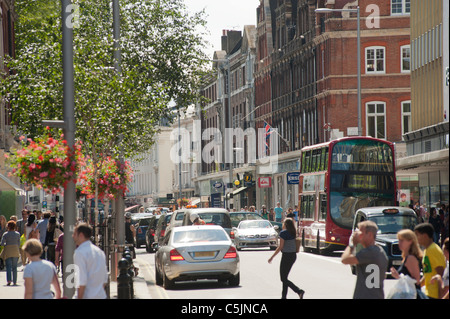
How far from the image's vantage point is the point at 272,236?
39625 millimetres

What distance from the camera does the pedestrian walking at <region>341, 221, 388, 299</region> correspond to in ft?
36.3

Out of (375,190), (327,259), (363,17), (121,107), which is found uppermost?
(363,17)

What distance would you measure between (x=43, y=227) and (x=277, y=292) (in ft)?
32.4

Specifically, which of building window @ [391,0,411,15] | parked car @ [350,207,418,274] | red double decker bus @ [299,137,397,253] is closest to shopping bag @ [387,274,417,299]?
parked car @ [350,207,418,274]

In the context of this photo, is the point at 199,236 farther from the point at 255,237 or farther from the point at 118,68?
the point at 255,237

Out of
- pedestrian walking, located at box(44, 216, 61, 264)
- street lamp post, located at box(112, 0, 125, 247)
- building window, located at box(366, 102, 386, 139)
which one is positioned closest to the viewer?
street lamp post, located at box(112, 0, 125, 247)

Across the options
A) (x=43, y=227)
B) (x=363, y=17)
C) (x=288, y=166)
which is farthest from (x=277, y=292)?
(x=288, y=166)

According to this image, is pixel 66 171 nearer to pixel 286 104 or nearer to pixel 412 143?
pixel 412 143

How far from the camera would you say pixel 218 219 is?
32875mm

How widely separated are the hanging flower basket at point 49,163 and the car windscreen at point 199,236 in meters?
6.29

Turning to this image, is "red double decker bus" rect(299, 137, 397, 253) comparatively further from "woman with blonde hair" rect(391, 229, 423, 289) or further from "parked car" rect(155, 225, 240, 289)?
"woman with blonde hair" rect(391, 229, 423, 289)

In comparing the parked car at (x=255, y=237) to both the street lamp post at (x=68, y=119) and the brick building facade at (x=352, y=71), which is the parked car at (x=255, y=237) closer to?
the brick building facade at (x=352, y=71)

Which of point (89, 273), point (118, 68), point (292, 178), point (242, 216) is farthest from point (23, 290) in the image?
point (292, 178)

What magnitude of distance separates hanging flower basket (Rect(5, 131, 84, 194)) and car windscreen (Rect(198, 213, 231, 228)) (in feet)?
54.3
